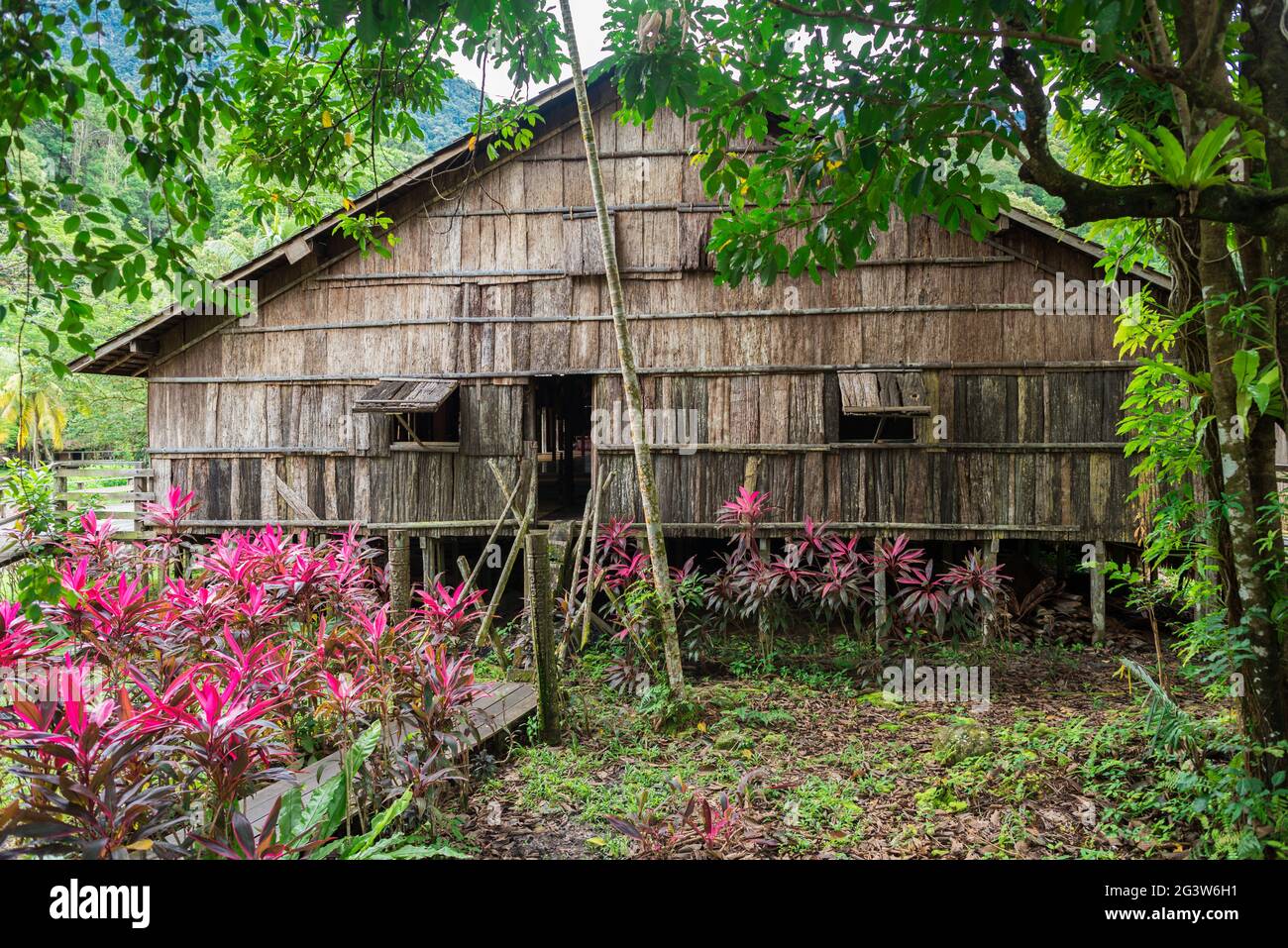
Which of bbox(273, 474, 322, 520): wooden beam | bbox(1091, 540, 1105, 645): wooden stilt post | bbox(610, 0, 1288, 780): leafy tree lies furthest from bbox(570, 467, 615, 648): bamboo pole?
bbox(1091, 540, 1105, 645): wooden stilt post

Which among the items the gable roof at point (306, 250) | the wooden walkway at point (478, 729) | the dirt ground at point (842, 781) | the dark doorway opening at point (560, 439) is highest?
the gable roof at point (306, 250)

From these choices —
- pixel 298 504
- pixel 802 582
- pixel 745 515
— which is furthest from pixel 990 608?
pixel 298 504

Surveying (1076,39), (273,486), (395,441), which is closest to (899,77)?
(1076,39)

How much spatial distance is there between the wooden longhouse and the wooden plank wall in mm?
28

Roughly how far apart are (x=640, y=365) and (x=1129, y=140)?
6.13 m

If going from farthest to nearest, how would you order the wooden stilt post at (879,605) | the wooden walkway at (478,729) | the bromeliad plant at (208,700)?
the wooden stilt post at (879,605), the wooden walkway at (478,729), the bromeliad plant at (208,700)

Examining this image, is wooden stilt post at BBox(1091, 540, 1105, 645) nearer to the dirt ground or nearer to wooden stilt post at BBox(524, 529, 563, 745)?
the dirt ground

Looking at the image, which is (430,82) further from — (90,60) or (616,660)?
(616,660)

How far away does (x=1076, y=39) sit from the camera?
263 cm

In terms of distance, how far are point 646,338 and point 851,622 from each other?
14.7ft

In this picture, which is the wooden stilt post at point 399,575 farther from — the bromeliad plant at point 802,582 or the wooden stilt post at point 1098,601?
the wooden stilt post at point 1098,601

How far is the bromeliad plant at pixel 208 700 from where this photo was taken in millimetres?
2410

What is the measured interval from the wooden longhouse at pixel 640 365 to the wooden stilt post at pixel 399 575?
0.19 metres

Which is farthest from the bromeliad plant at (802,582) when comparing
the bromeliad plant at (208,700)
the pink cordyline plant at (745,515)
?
the bromeliad plant at (208,700)
